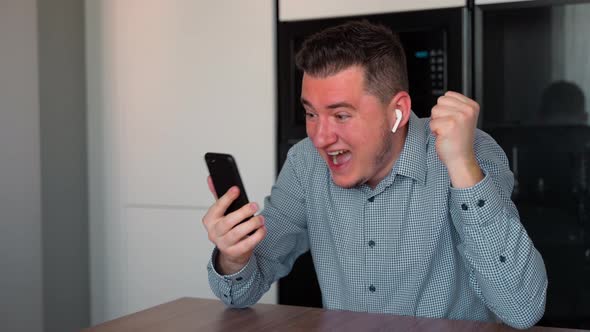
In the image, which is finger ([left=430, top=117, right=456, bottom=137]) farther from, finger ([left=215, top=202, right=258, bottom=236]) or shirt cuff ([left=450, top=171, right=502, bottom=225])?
finger ([left=215, top=202, right=258, bottom=236])

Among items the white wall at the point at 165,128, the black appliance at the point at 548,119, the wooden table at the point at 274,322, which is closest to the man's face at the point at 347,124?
the wooden table at the point at 274,322

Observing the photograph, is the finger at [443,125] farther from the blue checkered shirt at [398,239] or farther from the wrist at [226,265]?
the wrist at [226,265]

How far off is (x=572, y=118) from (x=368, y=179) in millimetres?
983

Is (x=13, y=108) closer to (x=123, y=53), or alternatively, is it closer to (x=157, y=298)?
Answer: (x=123, y=53)

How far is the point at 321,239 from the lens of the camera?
5.43 feet

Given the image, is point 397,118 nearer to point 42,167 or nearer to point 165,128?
point 165,128

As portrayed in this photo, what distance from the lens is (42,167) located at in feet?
8.91

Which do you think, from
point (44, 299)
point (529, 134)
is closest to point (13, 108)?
point (44, 299)

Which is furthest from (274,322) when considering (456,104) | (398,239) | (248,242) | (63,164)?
(63,164)

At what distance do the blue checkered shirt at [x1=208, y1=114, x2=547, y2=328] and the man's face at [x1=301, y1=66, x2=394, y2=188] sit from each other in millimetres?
82

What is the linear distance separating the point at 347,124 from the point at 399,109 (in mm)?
142

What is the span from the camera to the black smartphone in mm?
1315

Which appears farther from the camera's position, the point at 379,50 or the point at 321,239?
the point at 321,239

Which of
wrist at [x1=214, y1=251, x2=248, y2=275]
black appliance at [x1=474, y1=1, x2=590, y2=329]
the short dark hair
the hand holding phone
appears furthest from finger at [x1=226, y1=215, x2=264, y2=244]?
black appliance at [x1=474, y1=1, x2=590, y2=329]
